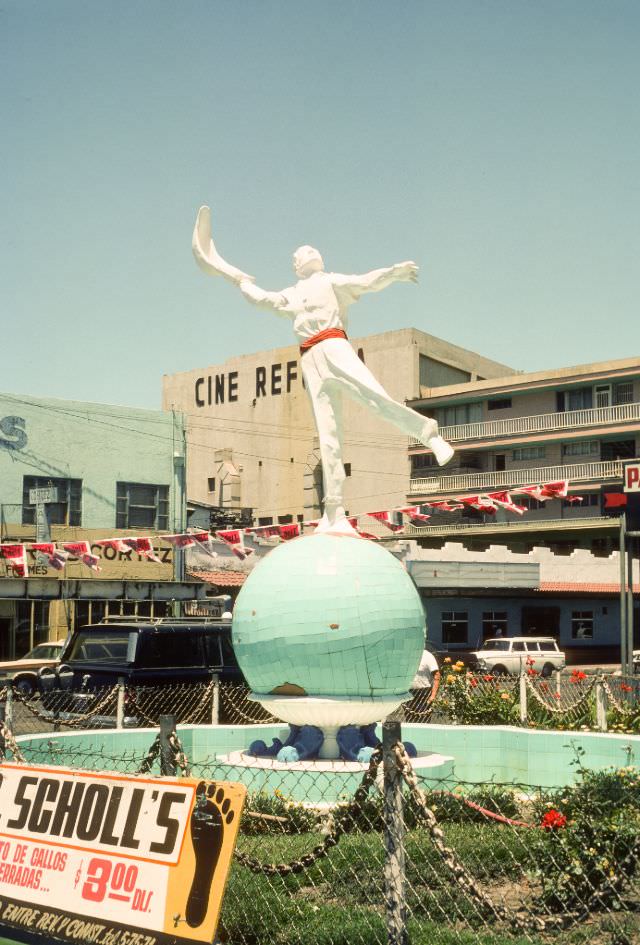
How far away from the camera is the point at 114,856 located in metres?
5.80

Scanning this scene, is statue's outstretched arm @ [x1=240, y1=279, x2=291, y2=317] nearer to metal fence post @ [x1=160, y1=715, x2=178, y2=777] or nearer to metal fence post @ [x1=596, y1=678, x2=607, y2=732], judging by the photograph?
metal fence post @ [x1=596, y1=678, x2=607, y2=732]

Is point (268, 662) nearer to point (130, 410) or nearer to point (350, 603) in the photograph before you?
point (350, 603)

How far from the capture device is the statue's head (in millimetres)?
12680

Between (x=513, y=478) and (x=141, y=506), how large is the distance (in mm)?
21496

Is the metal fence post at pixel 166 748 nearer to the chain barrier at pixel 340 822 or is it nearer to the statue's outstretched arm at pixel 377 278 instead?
the chain barrier at pixel 340 822

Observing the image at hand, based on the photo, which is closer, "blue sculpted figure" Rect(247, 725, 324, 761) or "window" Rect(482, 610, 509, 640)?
"blue sculpted figure" Rect(247, 725, 324, 761)

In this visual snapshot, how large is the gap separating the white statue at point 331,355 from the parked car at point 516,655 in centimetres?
2292

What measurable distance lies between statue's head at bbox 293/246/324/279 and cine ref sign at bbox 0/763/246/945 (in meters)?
7.73

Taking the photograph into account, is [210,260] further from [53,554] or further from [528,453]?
[528,453]

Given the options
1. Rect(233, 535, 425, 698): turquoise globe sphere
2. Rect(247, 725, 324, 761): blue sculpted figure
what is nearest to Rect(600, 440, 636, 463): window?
Rect(247, 725, 324, 761): blue sculpted figure

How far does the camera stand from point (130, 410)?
37.3m

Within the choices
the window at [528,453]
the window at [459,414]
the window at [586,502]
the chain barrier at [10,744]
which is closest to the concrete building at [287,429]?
the window at [459,414]

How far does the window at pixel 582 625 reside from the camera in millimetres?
46156

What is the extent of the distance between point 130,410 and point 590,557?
2070cm
